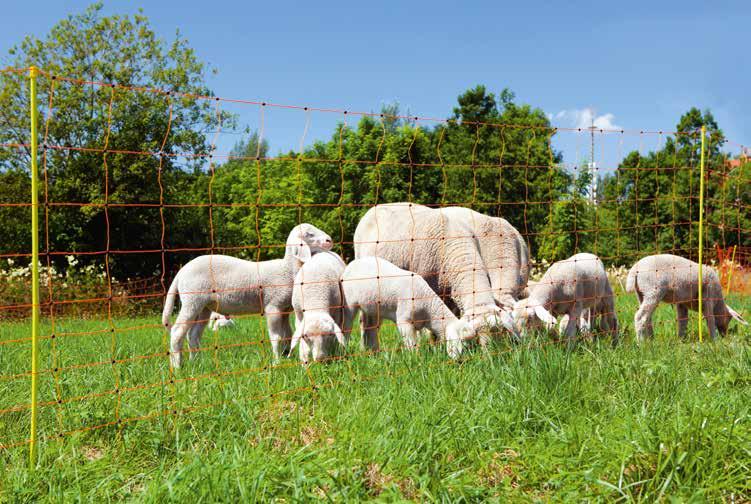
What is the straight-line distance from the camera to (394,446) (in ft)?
12.4

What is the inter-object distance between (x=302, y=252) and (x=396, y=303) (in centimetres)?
141

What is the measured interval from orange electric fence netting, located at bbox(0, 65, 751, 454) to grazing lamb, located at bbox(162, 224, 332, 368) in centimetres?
16

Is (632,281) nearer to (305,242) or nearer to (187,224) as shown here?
(305,242)

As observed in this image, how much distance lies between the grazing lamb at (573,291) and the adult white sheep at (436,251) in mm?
594

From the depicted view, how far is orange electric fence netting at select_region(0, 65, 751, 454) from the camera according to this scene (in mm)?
5039

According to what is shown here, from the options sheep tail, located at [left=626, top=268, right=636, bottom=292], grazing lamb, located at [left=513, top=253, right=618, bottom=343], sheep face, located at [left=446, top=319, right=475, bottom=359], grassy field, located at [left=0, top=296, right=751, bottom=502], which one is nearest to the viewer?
grassy field, located at [left=0, top=296, right=751, bottom=502]

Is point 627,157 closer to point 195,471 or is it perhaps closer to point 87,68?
point 87,68

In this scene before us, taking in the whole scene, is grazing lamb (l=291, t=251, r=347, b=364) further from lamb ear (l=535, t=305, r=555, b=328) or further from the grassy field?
lamb ear (l=535, t=305, r=555, b=328)

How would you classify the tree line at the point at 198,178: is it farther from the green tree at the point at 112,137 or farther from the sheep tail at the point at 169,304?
the sheep tail at the point at 169,304

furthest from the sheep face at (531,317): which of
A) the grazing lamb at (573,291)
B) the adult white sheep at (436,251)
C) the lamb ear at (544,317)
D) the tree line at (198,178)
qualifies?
the tree line at (198,178)

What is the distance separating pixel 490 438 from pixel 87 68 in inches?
1081

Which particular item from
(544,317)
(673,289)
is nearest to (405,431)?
(544,317)

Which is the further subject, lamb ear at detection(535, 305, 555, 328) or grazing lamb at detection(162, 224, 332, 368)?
grazing lamb at detection(162, 224, 332, 368)

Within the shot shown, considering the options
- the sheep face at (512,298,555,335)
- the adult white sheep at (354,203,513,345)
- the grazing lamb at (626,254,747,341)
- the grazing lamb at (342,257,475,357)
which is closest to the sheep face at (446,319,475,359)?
the grazing lamb at (342,257,475,357)
